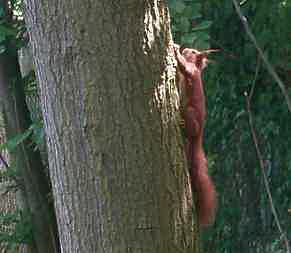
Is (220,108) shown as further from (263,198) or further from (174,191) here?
(174,191)

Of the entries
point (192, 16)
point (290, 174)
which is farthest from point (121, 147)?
point (290, 174)

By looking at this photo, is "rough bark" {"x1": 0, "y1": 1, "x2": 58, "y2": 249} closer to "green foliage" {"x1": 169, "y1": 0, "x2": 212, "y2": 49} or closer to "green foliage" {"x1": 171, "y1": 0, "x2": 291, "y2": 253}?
"green foliage" {"x1": 171, "y1": 0, "x2": 291, "y2": 253}

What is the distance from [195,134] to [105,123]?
13.7 inches

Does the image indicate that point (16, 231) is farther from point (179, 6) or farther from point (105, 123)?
point (105, 123)

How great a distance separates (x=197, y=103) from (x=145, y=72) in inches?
11.6

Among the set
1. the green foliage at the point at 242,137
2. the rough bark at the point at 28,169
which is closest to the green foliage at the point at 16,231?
the rough bark at the point at 28,169

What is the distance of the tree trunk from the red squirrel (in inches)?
6.7

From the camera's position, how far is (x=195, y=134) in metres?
2.01

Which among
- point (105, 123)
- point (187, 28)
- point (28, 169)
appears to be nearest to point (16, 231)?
point (28, 169)

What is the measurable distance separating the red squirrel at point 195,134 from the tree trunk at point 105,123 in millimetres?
170

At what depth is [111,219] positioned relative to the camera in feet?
5.79

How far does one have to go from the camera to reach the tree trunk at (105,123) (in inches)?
68.8

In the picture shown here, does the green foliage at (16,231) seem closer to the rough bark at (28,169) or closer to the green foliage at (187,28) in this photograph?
the rough bark at (28,169)

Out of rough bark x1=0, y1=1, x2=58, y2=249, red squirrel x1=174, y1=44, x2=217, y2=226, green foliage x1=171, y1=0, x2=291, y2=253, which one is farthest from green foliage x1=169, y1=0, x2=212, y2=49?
rough bark x1=0, y1=1, x2=58, y2=249
